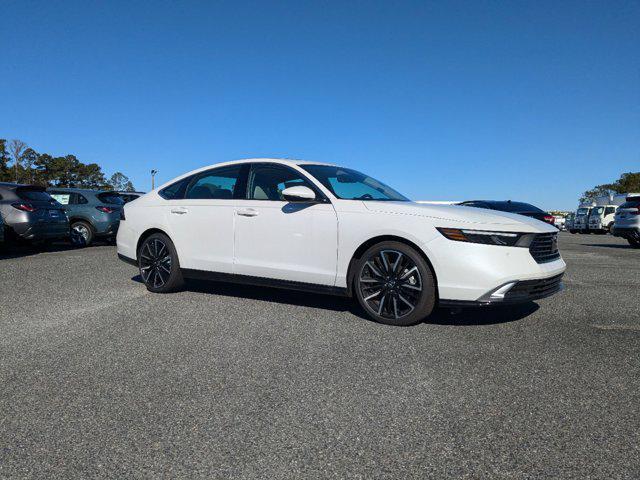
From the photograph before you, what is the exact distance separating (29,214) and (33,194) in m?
0.69

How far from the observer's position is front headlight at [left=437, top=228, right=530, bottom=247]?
4.02m

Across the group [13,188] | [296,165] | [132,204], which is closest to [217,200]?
[296,165]

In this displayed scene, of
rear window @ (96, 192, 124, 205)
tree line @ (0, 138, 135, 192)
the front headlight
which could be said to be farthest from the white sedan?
tree line @ (0, 138, 135, 192)

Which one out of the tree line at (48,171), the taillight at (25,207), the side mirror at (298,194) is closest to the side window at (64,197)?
the taillight at (25,207)

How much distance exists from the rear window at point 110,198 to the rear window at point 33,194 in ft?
6.54

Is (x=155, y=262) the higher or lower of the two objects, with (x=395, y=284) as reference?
lower

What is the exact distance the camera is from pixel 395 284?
4.29 m

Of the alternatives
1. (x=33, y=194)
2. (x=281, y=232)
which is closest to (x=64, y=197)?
(x=33, y=194)

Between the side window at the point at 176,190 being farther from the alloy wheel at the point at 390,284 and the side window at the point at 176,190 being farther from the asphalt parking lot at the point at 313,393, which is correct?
the alloy wheel at the point at 390,284

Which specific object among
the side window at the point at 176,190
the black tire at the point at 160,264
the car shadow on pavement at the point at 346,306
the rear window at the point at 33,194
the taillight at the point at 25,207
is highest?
the side window at the point at 176,190

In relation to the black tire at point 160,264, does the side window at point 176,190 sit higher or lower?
higher

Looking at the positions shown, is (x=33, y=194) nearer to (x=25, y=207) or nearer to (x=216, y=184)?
(x=25, y=207)

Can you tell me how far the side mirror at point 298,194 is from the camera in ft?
15.1

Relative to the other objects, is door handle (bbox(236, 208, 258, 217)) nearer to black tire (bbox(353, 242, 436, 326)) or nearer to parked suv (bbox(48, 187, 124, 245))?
black tire (bbox(353, 242, 436, 326))
